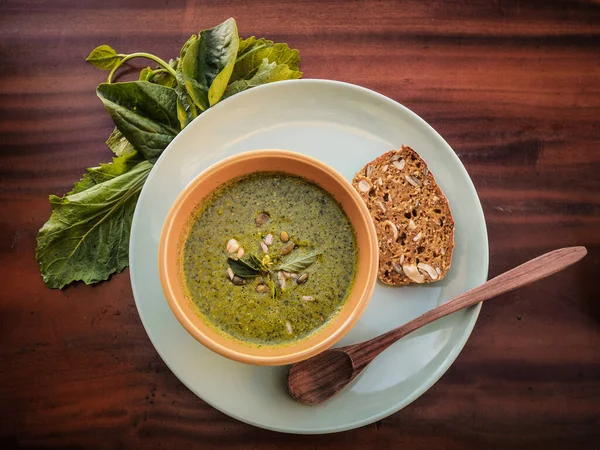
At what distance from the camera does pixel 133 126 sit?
2.20 meters

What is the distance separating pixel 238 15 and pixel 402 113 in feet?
3.11

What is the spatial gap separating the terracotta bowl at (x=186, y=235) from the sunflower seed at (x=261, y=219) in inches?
6.5

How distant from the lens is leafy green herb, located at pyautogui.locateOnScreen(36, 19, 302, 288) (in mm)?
2191

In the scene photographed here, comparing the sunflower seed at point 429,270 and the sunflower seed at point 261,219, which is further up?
the sunflower seed at point 261,219

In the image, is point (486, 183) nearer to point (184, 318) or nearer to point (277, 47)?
point (277, 47)

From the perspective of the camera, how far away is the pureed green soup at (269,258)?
196 cm

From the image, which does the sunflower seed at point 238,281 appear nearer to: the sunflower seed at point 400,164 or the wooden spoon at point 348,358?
the wooden spoon at point 348,358

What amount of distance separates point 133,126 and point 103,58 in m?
→ 0.46

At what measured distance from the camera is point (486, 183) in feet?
8.25

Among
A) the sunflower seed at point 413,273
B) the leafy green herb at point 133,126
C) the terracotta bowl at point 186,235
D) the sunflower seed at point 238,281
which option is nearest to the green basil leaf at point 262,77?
the leafy green herb at point 133,126

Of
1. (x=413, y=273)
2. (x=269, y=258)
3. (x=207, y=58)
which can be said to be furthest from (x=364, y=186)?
(x=207, y=58)

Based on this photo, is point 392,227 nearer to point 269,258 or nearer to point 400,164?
point 400,164

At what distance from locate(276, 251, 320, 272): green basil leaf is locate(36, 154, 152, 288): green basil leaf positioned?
755 mm

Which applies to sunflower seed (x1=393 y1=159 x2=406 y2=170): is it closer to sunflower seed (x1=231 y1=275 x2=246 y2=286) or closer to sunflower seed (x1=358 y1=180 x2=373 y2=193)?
sunflower seed (x1=358 y1=180 x2=373 y2=193)
